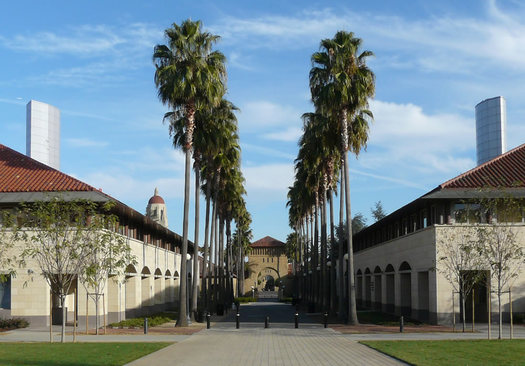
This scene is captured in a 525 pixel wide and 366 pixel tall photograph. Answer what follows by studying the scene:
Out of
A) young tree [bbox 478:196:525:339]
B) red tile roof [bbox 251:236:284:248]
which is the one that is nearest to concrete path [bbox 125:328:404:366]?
young tree [bbox 478:196:525:339]

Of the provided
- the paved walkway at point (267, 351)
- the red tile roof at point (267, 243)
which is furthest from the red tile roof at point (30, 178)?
the red tile roof at point (267, 243)

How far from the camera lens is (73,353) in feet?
75.4

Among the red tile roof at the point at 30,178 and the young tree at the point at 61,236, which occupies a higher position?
the red tile roof at the point at 30,178

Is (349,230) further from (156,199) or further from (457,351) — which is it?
(156,199)

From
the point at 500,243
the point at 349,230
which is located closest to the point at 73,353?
the point at 500,243

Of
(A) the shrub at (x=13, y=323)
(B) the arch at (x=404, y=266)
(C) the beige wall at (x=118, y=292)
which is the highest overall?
(B) the arch at (x=404, y=266)

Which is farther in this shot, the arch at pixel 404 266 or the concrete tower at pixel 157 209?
the concrete tower at pixel 157 209

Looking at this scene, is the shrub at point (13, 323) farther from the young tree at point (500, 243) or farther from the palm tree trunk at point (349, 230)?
the young tree at point (500, 243)

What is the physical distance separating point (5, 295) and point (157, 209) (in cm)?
8973

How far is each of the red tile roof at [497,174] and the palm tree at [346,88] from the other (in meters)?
6.03

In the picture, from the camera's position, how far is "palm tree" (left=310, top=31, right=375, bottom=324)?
3806cm

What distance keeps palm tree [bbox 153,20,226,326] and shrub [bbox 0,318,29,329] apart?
7967mm

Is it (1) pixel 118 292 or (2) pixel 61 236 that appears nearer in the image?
(2) pixel 61 236

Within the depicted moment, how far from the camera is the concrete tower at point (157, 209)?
12562cm
